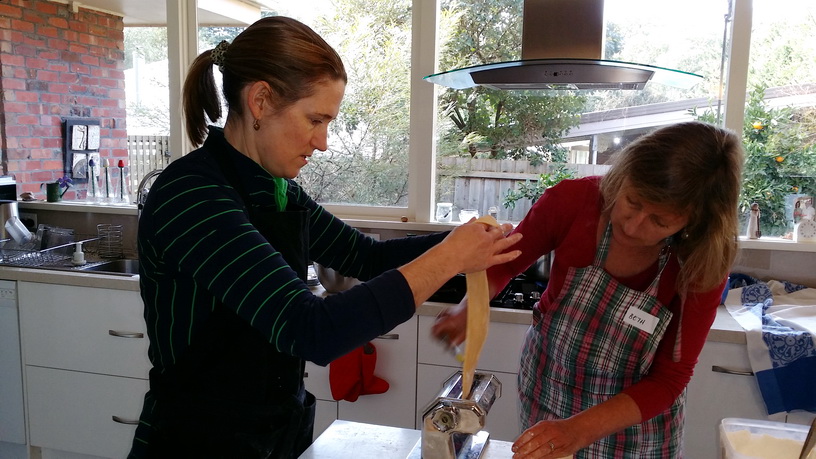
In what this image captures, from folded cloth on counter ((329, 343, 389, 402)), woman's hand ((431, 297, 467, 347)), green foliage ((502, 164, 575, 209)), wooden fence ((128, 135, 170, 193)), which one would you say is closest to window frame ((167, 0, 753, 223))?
wooden fence ((128, 135, 170, 193))

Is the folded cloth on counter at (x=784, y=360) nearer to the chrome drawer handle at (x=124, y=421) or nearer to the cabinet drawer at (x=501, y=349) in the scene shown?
the cabinet drawer at (x=501, y=349)

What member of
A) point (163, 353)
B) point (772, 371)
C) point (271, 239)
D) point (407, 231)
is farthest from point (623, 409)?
point (407, 231)

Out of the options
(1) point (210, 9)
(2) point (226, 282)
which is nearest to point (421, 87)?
(1) point (210, 9)

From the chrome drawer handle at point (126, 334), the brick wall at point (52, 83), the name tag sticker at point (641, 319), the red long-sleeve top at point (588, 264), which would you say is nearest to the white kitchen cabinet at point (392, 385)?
the chrome drawer handle at point (126, 334)

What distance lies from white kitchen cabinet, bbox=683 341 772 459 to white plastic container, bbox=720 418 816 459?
119cm

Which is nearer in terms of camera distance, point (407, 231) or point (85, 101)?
point (407, 231)

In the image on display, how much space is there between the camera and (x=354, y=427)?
4.27 ft

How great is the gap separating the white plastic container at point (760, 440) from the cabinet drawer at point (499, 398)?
1313mm

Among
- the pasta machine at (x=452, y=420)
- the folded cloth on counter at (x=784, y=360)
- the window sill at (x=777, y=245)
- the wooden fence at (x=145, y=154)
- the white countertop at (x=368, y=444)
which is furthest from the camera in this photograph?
the wooden fence at (x=145, y=154)

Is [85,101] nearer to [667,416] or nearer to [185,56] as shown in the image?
[185,56]

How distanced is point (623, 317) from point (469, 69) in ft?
2.48

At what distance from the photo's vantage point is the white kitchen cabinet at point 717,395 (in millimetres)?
2127

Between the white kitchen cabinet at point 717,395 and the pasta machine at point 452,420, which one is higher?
the pasta machine at point 452,420

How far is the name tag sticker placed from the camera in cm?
138
